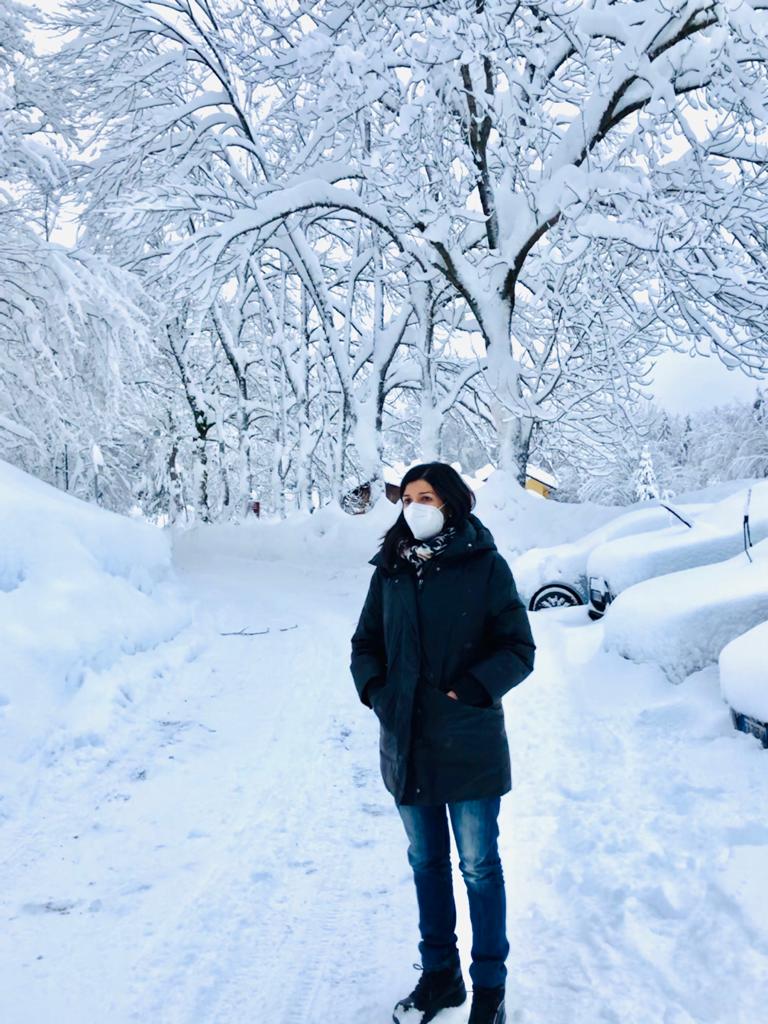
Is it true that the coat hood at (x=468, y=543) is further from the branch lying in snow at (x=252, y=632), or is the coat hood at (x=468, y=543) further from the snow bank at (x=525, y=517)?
the snow bank at (x=525, y=517)

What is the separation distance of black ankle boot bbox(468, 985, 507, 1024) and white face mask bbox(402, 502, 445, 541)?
147 cm

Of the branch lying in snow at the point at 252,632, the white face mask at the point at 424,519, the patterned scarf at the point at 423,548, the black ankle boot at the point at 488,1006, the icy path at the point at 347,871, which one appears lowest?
the branch lying in snow at the point at 252,632

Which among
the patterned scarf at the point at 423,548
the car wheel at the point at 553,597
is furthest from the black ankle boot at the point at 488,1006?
the car wheel at the point at 553,597

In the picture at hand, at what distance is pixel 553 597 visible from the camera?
10156 millimetres

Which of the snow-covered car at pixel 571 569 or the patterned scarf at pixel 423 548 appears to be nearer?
the patterned scarf at pixel 423 548

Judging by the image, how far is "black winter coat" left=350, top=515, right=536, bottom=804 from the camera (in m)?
2.45

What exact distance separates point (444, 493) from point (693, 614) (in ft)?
11.4

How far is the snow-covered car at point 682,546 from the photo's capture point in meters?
7.06

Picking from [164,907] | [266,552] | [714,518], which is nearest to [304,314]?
[266,552]

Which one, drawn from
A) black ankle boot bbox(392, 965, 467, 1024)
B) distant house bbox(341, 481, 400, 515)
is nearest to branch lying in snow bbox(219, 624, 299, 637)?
black ankle boot bbox(392, 965, 467, 1024)

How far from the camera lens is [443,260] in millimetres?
12711

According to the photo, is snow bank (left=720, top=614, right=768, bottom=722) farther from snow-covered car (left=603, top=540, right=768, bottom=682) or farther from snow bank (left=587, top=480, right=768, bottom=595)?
snow bank (left=587, top=480, right=768, bottom=595)

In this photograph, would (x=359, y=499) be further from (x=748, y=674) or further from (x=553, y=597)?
(x=748, y=674)

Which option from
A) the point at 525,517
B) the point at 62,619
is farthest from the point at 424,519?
the point at 525,517
